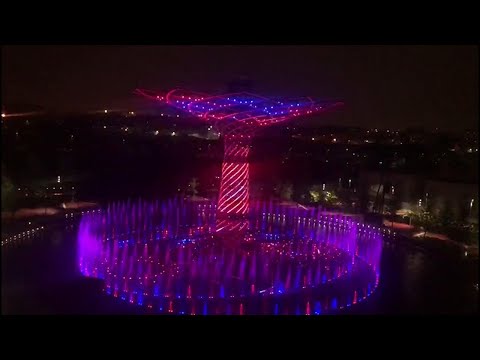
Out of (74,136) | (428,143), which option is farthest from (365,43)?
(74,136)

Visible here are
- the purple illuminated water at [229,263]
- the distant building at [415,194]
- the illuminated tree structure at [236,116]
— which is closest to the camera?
the purple illuminated water at [229,263]

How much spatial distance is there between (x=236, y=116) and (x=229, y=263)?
2945mm

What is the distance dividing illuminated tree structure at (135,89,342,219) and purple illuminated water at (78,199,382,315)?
58 cm

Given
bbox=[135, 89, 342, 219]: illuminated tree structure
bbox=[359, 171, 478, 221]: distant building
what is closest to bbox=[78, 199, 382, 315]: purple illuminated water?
bbox=[135, 89, 342, 219]: illuminated tree structure

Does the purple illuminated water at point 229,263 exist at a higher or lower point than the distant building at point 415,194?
lower

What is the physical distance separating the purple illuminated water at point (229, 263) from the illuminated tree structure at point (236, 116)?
1.89 ft

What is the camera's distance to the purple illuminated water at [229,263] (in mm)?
7562

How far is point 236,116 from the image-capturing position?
32.8ft

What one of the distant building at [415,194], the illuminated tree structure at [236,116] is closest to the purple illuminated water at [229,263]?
the illuminated tree structure at [236,116]

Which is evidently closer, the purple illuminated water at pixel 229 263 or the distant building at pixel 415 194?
the purple illuminated water at pixel 229 263

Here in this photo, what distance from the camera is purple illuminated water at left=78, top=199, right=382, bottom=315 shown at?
298 inches

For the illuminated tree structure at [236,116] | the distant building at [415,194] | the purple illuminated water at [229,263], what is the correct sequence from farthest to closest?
the distant building at [415,194] < the illuminated tree structure at [236,116] < the purple illuminated water at [229,263]

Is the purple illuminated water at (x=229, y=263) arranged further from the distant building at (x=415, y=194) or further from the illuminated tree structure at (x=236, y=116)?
the distant building at (x=415, y=194)

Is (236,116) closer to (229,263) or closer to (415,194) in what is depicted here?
(229,263)
